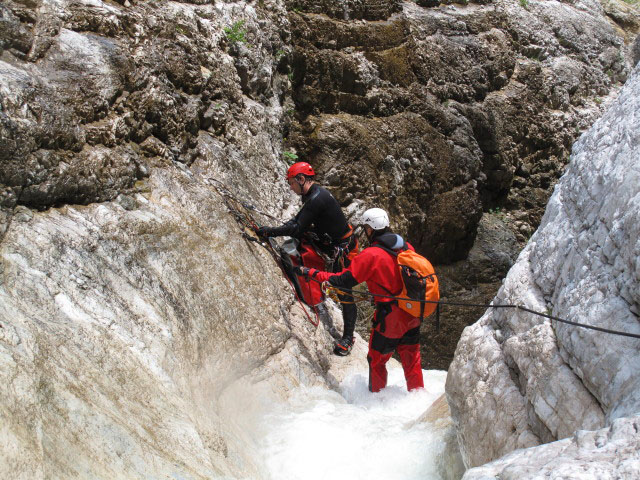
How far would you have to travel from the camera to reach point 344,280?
19.6 feet

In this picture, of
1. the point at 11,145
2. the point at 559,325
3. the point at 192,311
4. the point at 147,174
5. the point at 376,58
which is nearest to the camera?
the point at 559,325

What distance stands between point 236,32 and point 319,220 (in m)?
3.23

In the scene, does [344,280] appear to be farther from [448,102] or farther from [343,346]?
[448,102]

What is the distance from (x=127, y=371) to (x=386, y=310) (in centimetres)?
325

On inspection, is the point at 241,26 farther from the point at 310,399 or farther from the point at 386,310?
the point at 310,399

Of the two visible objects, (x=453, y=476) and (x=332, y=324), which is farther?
(x=332, y=324)

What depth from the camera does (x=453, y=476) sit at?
435 cm

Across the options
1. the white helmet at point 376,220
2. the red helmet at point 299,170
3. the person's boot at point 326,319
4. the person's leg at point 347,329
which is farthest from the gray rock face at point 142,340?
the white helmet at point 376,220

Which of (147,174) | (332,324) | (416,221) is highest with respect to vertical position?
(147,174)

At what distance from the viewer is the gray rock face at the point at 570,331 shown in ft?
8.84

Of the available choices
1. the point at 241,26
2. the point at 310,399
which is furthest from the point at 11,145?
the point at 241,26

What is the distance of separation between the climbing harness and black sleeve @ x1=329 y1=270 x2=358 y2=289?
1.26m

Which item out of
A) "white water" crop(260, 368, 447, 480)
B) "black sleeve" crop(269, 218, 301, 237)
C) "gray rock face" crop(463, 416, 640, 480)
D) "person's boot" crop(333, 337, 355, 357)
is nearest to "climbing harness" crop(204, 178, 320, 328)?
"black sleeve" crop(269, 218, 301, 237)

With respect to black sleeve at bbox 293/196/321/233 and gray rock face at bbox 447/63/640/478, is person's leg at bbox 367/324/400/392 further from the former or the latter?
gray rock face at bbox 447/63/640/478
